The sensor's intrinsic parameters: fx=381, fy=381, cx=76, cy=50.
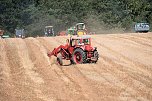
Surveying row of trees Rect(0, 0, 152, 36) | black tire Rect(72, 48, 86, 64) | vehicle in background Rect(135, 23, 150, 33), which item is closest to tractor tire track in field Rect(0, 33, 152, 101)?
black tire Rect(72, 48, 86, 64)

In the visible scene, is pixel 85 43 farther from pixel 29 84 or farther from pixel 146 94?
pixel 146 94

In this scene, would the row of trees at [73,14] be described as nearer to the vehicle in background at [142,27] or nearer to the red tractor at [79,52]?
the vehicle in background at [142,27]

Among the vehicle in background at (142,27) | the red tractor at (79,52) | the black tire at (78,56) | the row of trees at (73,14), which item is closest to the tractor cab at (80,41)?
the red tractor at (79,52)

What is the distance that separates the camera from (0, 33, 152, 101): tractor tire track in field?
44.8 ft

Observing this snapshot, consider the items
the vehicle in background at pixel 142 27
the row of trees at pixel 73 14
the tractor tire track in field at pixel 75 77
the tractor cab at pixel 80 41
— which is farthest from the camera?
the row of trees at pixel 73 14

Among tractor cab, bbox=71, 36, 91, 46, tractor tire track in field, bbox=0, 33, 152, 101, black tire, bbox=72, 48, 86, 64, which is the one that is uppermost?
tractor cab, bbox=71, 36, 91, 46

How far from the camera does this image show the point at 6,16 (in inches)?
2549

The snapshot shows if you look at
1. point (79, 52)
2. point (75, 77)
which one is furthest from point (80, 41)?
point (75, 77)

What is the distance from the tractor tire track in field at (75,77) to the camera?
13656 mm

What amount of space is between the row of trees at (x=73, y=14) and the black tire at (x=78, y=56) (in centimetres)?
3822

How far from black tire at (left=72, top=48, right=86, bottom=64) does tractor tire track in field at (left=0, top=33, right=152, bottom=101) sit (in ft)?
1.14

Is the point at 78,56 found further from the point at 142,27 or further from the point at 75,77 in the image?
the point at 142,27

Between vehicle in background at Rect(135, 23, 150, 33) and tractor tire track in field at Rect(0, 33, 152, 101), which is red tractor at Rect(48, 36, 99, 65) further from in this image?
vehicle in background at Rect(135, 23, 150, 33)

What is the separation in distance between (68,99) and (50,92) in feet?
4.20
